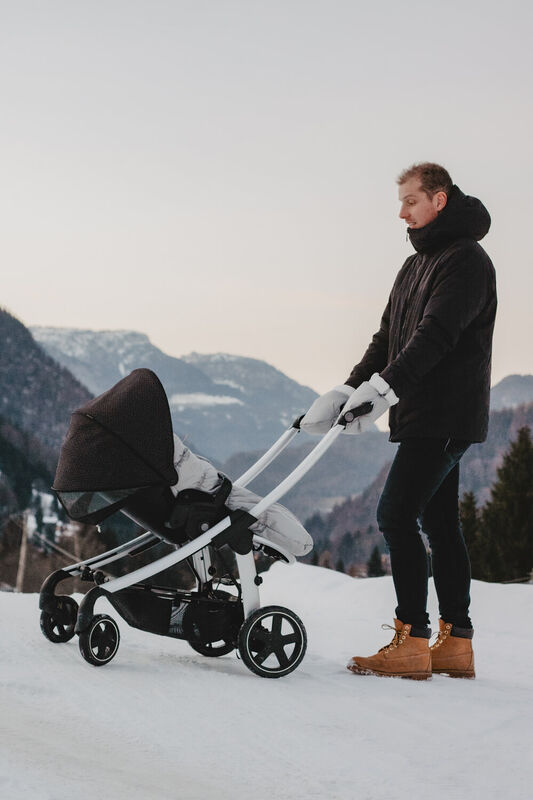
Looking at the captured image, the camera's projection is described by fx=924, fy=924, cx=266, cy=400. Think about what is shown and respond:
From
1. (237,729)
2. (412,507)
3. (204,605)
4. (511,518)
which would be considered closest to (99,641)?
(204,605)

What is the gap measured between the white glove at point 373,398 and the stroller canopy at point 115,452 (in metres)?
0.71

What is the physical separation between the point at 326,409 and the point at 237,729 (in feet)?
5.06

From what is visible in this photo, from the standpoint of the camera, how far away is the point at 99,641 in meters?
3.31

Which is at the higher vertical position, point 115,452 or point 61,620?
point 115,452

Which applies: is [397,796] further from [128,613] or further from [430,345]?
[430,345]

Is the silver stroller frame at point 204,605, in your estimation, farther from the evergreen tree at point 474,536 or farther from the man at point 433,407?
the evergreen tree at point 474,536

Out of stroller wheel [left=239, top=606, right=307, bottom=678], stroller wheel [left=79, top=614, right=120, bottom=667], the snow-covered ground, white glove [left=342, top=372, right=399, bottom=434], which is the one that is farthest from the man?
stroller wheel [left=79, top=614, right=120, bottom=667]

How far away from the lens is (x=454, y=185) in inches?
151

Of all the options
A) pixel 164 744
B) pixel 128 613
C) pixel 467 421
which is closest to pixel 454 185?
pixel 467 421

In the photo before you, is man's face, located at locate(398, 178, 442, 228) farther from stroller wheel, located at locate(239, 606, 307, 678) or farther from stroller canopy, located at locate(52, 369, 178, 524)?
stroller wheel, located at locate(239, 606, 307, 678)

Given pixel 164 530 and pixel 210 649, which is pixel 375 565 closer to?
pixel 210 649

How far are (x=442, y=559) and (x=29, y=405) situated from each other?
16988 cm

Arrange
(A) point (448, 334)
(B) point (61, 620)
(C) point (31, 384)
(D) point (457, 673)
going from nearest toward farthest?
(A) point (448, 334) → (B) point (61, 620) → (D) point (457, 673) → (C) point (31, 384)

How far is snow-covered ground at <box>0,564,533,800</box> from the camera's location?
84.1 inches
